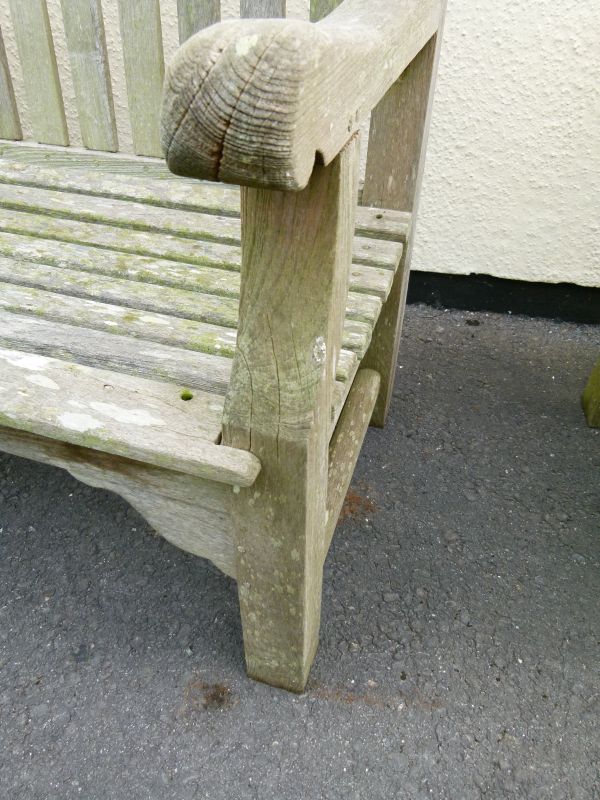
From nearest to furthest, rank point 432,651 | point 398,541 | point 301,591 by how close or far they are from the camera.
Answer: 1. point 301,591
2. point 432,651
3. point 398,541

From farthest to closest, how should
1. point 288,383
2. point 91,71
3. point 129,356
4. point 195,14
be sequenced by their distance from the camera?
1. point 91,71
2. point 195,14
3. point 129,356
4. point 288,383

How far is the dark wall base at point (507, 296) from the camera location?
2.44 m

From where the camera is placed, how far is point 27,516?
5.56 ft

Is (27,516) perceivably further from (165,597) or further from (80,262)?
(80,262)

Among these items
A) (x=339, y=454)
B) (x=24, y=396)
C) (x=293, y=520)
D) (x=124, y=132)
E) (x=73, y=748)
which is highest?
(x=124, y=132)

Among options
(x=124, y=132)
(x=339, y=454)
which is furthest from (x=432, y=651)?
(x=124, y=132)

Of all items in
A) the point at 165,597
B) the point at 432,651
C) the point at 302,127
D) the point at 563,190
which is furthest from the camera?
the point at 563,190

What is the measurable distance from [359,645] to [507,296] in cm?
153

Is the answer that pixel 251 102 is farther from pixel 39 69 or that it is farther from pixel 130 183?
pixel 39 69

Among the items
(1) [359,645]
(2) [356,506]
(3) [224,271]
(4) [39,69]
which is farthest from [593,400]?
(4) [39,69]

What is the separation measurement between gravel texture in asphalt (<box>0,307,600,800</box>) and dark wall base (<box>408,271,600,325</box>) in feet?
2.17

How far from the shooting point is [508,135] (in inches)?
83.7

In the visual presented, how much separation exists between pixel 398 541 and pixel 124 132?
1.63m

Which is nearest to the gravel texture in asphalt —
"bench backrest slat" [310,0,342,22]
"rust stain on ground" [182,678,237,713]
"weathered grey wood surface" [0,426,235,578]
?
"rust stain on ground" [182,678,237,713]
